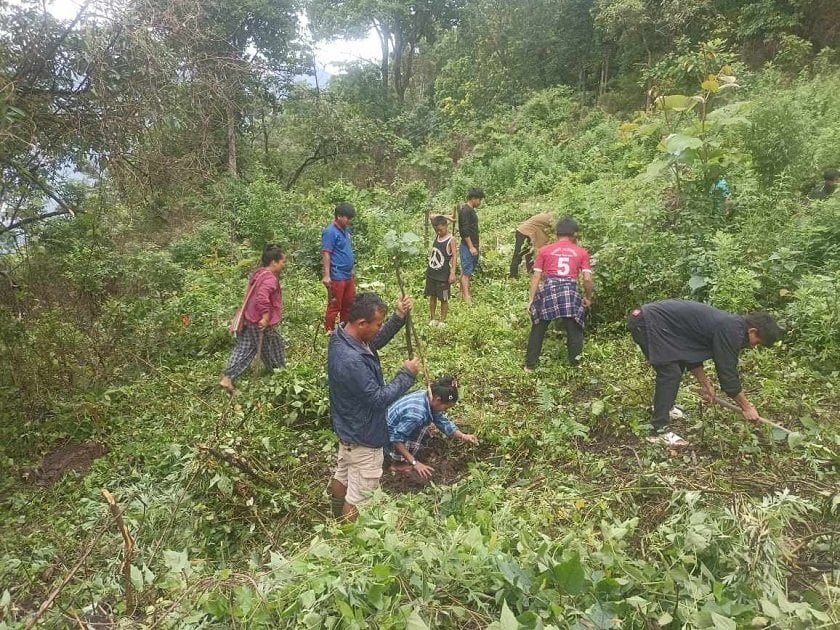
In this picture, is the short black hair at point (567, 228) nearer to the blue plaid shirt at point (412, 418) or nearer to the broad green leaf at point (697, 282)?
the broad green leaf at point (697, 282)

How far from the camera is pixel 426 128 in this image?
23953 mm

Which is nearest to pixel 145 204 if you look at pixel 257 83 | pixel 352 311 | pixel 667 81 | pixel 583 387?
pixel 257 83

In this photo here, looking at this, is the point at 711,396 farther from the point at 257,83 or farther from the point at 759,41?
the point at 759,41

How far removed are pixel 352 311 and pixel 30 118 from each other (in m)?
3.19

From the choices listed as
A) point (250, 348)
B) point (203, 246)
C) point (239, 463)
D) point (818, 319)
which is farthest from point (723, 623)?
point (203, 246)

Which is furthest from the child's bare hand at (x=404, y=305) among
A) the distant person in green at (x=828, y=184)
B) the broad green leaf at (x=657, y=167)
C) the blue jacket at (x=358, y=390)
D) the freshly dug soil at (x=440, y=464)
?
the distant person in green at (x=828, y=184)

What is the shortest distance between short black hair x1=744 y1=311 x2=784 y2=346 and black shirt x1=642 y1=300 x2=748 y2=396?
0.29 feet

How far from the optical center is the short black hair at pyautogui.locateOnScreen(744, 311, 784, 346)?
148 inches

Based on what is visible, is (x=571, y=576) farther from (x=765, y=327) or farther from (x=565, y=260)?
(x=565, y=260)

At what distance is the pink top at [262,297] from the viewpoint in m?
5.55

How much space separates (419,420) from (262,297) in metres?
2.29

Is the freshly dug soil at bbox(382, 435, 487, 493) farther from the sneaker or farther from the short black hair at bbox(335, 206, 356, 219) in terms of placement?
the short black hair at bbox(335, 206, 356, 219)

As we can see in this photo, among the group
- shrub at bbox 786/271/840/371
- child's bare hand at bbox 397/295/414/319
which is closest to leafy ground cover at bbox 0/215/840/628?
shrub at bbox 786/271/840/371

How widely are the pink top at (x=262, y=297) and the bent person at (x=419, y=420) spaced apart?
1993 millimetres
